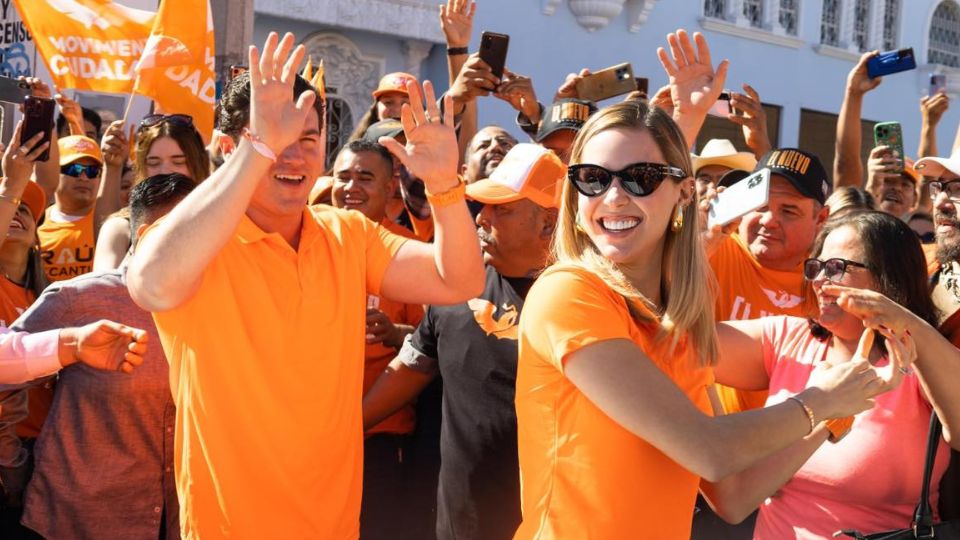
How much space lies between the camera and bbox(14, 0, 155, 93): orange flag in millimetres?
5887

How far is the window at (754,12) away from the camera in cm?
1719

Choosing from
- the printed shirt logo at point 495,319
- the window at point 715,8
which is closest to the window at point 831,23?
the window at point 715,8

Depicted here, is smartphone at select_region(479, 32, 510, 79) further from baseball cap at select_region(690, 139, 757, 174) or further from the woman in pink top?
the woman in pink top

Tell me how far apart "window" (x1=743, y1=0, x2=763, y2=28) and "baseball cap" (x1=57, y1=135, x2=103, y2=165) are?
44.7 ft

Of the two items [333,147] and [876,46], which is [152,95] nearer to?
[333,147]

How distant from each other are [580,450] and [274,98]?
98 cm

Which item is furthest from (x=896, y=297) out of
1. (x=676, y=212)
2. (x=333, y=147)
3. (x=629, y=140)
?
(x=333, y=147)

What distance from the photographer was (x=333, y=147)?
12758 millimetres

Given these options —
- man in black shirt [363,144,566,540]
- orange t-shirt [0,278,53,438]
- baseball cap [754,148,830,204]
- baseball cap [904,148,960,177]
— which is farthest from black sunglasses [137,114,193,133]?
baseball cap [904,148,960,177]

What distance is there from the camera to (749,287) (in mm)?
3852

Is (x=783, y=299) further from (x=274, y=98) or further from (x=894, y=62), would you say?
(x=274, y=98)

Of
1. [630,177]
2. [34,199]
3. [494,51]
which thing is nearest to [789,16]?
[494,51]

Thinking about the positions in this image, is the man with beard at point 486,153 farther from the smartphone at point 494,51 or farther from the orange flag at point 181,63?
the orange flag at point 181,63

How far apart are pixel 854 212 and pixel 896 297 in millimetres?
304
